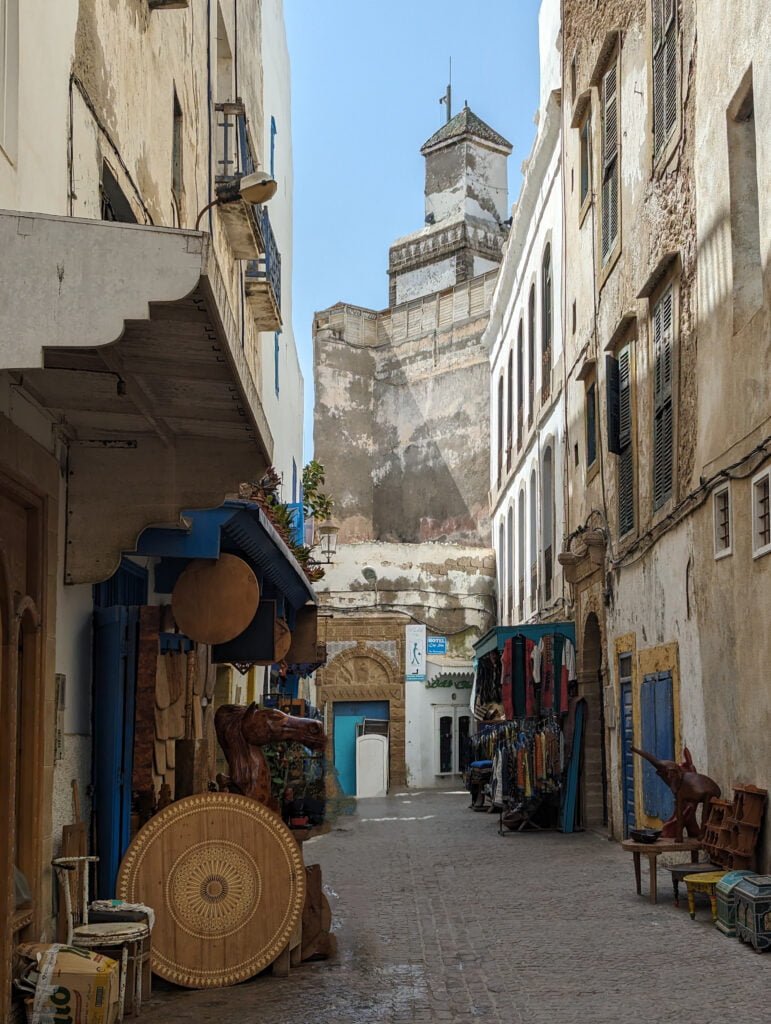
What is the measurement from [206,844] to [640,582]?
26.9 feet

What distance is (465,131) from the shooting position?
43.4 metres

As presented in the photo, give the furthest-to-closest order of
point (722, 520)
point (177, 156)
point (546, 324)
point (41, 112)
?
point (546, 324), point (177, 156), point (722, 520), point (41, 112)

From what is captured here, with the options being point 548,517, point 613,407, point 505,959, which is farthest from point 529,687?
point 505,959

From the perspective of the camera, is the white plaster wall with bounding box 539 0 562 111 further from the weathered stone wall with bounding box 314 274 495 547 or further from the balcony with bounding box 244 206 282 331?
the weathered stone wall with bounding box 314 274 495 547

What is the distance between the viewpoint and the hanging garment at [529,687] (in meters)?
18.6

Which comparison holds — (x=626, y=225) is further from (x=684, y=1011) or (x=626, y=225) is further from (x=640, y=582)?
(x=684, y=1011)

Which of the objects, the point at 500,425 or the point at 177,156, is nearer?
the point at 177,156

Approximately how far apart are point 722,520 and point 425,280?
33944 mm

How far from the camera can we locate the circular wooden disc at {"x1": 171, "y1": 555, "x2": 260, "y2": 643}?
820cm

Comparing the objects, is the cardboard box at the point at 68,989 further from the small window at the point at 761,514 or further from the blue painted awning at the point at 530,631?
the blue painted awning at the point at 530,631

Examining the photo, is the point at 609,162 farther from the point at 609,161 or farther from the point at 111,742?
the point at 111,742

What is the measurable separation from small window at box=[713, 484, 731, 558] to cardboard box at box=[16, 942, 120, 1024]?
6.42m

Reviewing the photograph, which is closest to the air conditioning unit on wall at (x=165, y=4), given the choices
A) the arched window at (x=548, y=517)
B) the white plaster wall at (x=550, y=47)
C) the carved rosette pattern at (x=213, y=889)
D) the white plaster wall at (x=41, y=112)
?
the white plaster wall at (x=41, y=112)

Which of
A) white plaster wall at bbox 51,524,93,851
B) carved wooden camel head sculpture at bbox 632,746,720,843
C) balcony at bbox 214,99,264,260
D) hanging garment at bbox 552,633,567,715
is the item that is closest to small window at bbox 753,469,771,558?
carved wooden camel head sculpture at bbox 632,746,720,843
